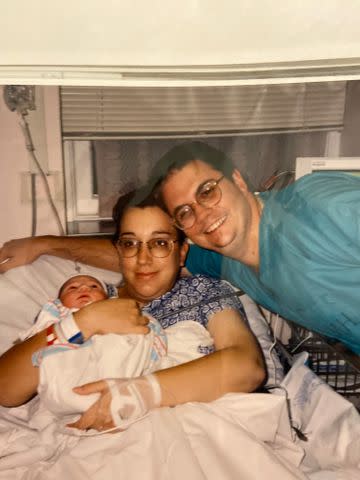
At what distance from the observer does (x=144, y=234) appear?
2.89ft

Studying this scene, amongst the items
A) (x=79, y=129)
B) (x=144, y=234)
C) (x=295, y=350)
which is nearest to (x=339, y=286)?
(x=295, y=350)

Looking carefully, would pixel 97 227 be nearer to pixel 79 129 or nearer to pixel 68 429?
pixel 79 129

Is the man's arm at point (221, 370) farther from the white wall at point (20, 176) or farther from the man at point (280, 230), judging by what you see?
the white wall at point (20, 176)

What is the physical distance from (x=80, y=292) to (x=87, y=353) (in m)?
0.12

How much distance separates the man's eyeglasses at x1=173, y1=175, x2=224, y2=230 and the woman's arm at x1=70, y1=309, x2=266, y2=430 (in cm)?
20

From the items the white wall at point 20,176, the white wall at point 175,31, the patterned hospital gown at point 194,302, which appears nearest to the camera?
the white wall at point 175,31

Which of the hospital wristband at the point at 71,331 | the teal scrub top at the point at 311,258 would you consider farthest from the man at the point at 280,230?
the hospital wristband at the point at 71,331

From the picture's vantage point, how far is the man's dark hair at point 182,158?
0.84 m

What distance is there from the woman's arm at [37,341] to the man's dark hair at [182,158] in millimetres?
207

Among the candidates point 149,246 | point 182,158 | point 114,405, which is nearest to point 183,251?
point 149,246

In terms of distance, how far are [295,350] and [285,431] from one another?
197 millimetres

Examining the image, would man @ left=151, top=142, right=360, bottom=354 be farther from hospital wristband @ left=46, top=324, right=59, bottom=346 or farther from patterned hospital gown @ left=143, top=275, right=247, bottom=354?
hospital wristband @ left=46, top=324, right=59, bottom=346

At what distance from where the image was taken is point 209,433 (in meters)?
0.82

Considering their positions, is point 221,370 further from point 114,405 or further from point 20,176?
point 20,176
